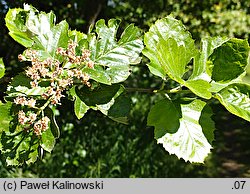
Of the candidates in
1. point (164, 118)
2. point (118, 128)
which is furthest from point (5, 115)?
point (118, 128)

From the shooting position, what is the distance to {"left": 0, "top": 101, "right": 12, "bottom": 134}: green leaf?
0.76 metres

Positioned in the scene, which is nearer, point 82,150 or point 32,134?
point 32,134

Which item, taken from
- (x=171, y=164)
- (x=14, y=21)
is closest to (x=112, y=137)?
(x=171, y=164)

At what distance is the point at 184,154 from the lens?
0.76 m

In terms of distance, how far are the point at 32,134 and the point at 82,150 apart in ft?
9.44

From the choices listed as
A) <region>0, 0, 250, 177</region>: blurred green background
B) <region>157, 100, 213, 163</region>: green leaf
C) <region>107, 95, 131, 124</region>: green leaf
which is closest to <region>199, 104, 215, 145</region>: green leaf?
<region>157, 100, 213, 163</region>: green leaf

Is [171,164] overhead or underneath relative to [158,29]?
underneath

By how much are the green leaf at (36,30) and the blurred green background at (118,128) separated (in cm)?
205

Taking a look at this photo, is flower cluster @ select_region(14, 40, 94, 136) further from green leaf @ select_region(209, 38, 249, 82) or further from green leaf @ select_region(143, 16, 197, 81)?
green leaf @ select_region(209, 38, 249, 82)

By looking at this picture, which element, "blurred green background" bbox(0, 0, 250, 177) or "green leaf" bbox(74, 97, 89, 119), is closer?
"green leaf" bbox(74, 97, 89, 119)

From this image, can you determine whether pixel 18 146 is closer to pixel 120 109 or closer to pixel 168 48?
pixel 120 109

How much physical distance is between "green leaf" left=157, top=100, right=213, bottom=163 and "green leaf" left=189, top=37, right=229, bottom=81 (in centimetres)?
5

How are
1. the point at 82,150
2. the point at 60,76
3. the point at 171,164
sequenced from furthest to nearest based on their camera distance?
the point at 171,164
the point at 82,150
the point at 60,76

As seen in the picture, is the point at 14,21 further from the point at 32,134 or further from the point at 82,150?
the point at 82,150
